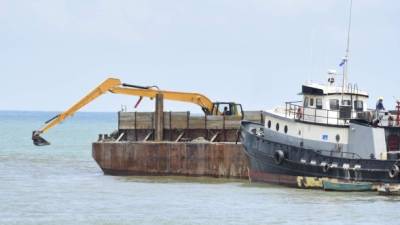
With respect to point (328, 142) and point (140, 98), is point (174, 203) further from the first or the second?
point (140, 98)

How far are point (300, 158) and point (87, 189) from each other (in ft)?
30.1

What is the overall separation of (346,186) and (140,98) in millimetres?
17775

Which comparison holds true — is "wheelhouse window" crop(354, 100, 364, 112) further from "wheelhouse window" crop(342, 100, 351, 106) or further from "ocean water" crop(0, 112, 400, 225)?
"ocean water" crop(0, 112, 400, 225)


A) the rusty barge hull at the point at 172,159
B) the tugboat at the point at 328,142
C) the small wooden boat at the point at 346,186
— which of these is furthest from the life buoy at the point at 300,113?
the rusty barge hull at the point at 172,159

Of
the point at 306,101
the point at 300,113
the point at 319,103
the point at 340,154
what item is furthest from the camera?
the point at 306,101

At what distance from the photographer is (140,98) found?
212ft

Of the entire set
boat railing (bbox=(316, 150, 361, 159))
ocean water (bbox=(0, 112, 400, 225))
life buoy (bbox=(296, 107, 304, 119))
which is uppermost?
life buoy (bbox=(296, 107, 304, 119))

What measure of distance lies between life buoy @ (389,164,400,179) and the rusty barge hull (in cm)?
986

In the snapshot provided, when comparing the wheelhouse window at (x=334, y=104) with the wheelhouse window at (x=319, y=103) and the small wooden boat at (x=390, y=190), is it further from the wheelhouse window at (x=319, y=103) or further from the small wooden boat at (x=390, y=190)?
the small wooden boat at (x=390, y=190)

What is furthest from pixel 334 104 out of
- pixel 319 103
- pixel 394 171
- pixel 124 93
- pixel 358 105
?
pixel 124 93

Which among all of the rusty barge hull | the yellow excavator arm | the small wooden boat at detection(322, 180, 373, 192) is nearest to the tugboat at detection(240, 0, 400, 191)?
the small wooden boat at detection(322, 180, 373, 192)

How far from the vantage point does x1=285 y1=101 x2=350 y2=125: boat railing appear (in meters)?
51.7

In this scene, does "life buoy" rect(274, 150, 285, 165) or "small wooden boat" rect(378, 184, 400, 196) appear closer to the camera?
"small wooden boat" rect(378, 184, 400, 196)

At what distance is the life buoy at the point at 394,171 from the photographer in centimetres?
4806
